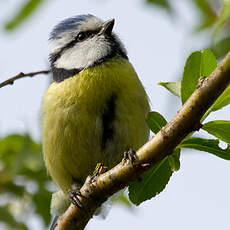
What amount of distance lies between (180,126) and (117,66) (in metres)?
1.84

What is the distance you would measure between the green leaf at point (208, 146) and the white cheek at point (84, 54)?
1.72 m

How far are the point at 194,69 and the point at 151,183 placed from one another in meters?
0.54

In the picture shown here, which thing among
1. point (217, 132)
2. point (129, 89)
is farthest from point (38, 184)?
point (217, 132)

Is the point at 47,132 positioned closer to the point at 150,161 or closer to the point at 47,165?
the point at 47,165

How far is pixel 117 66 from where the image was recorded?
316 cm

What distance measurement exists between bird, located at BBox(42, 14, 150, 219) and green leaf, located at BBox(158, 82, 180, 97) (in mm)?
1204

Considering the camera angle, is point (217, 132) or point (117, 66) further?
point (117, 66)

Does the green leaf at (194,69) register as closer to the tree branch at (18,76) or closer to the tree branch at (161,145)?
the tree branch at (161,145)

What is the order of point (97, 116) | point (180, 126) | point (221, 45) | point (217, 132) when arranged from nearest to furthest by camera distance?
1. point (221, 45)
2. point (180, 126)
3. point (217, 132)
4. point (97, 116)

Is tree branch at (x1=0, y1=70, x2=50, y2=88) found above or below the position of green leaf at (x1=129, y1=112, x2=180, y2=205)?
above

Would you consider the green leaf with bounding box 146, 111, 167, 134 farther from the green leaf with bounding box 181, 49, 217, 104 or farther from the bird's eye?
the bird's eye

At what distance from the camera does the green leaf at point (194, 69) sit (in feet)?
4.93

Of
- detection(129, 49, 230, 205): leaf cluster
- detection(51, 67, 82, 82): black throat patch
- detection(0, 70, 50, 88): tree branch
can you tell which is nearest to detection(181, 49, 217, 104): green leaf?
detection(129, 49, 230, 205): leaf cluster

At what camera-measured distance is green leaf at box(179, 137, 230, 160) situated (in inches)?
62.1
